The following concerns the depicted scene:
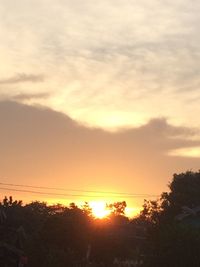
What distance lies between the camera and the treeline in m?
23.9

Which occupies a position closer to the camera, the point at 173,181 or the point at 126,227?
the point at 126,227

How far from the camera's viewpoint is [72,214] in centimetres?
4259

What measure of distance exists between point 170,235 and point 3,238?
28.2 feet

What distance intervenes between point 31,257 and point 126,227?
2061 cm

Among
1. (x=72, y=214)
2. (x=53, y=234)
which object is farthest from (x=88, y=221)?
(x=53, y=234)

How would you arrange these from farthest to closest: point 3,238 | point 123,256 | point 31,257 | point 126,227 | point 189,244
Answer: point 126,227, point 123,256, point 31,257, point 189,244, point 3,238

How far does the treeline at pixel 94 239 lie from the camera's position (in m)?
23.9

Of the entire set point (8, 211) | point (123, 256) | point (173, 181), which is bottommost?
point (123, 256)

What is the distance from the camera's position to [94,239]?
136ft

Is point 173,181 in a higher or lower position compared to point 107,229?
higher

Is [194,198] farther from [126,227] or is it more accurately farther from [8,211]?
[8,211]

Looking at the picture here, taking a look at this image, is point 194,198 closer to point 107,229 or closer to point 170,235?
point 107,229

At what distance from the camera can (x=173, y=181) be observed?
260 feet

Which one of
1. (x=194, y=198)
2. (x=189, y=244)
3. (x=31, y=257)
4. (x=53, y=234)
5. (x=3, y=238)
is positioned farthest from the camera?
(x=194, y=198)
